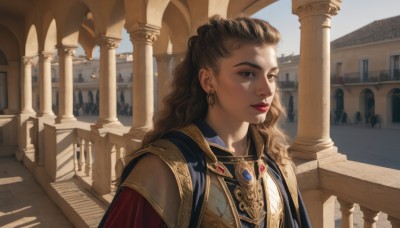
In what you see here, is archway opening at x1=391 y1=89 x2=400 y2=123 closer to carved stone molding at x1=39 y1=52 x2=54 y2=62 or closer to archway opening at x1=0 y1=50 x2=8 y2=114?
carved stone molding at x1=39 y1=52 x2=54 y2=62

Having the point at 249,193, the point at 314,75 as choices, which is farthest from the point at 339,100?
the point at 249,193

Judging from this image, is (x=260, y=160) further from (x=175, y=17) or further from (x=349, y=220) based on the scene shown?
(x=175, y=17)

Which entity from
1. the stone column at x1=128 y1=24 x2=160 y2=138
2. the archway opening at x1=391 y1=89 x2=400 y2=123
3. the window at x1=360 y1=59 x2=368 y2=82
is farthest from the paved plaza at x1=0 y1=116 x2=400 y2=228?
the window at x1=360 y1=59 x2=368 y2=82

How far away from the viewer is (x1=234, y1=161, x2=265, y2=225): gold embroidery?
1415 millimetres

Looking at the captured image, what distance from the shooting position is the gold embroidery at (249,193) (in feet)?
4.64

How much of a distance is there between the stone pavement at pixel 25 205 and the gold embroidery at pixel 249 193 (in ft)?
17.8

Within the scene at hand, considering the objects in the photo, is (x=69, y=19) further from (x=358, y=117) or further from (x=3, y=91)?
(x=358, y=117)

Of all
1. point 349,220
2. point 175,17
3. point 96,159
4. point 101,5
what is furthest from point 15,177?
point 349,220

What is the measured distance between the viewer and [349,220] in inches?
107

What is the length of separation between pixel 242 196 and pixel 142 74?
13.8 feet

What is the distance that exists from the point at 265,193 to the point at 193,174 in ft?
1.32

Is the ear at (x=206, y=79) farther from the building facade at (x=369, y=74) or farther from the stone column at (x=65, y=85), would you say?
the building facade at (x=369, y=74)

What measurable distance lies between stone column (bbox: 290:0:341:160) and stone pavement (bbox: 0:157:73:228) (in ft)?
15.8

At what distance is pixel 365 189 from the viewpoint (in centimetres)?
253
